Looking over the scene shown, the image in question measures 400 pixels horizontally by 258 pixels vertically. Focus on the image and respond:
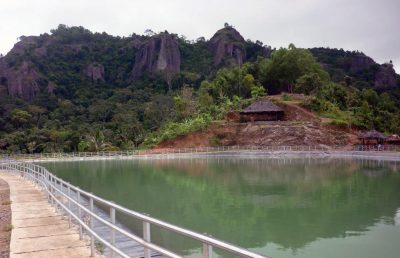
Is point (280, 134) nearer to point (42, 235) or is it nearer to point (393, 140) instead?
point (393, 140)

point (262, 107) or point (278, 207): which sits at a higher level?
point (262, 107)

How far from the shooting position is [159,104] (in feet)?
292

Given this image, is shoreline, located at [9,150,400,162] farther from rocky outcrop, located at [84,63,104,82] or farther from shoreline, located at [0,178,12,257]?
rocky outcrop, located at [84,63,104,82]

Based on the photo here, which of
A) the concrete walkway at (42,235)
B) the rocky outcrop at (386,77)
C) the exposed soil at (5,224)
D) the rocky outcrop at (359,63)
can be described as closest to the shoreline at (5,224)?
the exposed soil at (5,224)

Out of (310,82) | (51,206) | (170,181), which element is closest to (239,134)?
(310,82)

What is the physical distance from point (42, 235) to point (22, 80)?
115m

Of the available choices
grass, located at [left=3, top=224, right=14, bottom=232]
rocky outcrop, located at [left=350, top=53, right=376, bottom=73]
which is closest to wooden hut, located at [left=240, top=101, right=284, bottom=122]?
grass, located at [left=3, top=224, right=14, bottom=232]

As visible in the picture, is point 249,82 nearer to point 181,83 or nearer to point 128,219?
point 181,83

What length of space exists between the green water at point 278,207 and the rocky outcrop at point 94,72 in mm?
104543

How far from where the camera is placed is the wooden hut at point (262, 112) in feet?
199

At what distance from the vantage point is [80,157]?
51.9 meters

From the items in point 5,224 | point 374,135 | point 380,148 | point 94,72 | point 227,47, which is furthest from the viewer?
point 227,47

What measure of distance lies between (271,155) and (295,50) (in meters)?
33.7

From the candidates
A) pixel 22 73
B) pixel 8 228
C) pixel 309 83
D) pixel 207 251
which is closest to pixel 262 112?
pixel 309 83
